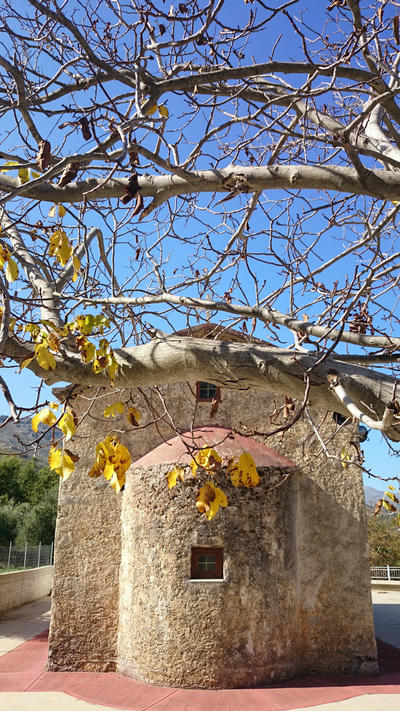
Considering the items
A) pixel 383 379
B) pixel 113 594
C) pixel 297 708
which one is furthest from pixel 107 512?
pixel 383 379

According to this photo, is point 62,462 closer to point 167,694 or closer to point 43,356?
point 43,356

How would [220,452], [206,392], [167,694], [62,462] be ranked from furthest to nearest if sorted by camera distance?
[206,392]
[220,452]
[167,694]
[62,462]

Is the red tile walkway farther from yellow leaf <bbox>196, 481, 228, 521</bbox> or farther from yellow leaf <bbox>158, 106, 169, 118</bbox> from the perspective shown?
yellow leaf <bbox>158, 106, 169, 118</bbox>

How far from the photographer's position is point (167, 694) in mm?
8359

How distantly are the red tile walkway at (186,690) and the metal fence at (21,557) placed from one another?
822 cm

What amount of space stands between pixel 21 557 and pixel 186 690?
12.3 meters

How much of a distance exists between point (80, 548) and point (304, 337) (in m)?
7.80

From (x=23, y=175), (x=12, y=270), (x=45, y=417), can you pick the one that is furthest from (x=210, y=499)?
(x=23, y=175)

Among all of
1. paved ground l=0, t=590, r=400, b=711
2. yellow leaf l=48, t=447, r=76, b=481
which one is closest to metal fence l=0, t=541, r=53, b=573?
paved ground l=0, t=590, r=400, b=711

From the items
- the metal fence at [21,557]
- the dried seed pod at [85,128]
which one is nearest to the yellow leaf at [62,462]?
the dried seed pod at [85,128]

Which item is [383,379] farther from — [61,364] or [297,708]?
[297,708]

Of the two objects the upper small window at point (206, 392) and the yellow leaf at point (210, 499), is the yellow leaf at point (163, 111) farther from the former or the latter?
the upper small window at point (206, 392)

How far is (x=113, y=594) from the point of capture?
33.2 ft

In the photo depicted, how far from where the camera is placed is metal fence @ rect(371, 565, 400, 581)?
82.5 ft
